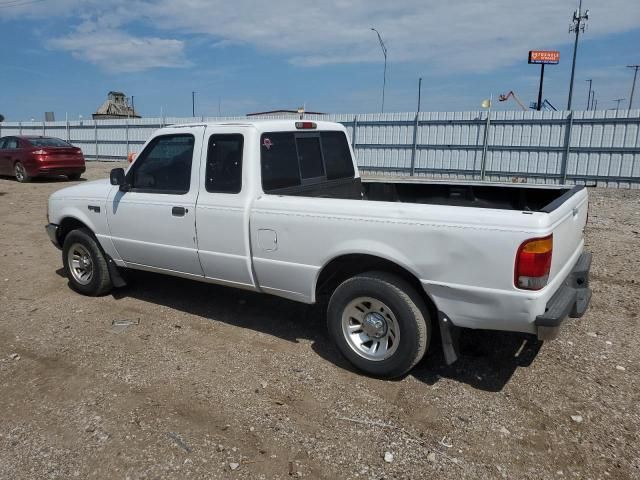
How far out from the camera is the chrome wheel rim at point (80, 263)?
560 cm

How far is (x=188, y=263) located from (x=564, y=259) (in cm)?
309

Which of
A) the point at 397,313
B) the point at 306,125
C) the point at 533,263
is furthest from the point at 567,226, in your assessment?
the point at 306,125

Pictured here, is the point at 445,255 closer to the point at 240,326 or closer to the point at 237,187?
the point at 237,187

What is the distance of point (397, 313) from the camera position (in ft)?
11.7

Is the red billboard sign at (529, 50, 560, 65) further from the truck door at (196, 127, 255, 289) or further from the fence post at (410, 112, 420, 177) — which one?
the truck door at (196, 127, 255, 289)

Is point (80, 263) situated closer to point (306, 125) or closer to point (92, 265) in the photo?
point (92, 265)

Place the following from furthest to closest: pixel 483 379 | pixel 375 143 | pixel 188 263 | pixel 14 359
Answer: pixel 375 143 < pixel 188 263 < pixel 14 359 < pixel 483 379

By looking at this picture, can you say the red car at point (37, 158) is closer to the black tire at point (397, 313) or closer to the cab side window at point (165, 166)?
the cab side window at point (165, 166)

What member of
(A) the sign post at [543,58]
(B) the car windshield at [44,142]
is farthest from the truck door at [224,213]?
(A) the sign post at [543,58]

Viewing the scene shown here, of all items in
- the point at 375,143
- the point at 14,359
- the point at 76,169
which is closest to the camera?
the point at 14,359

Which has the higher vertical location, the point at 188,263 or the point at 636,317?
the point at 188,263

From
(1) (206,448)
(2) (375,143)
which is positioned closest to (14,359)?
(1) (206,448)

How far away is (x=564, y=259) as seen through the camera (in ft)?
11.7

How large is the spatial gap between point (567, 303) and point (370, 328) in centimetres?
134
